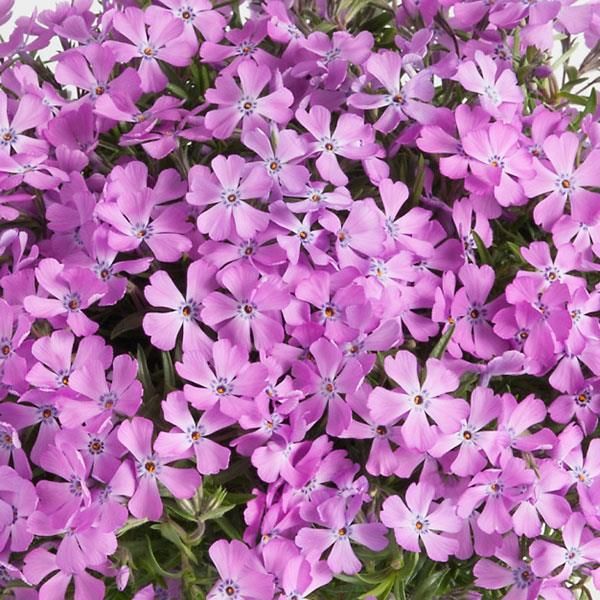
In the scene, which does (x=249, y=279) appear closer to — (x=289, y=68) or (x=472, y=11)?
(x=289, y=68)

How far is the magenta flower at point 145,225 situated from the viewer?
40.0 inches

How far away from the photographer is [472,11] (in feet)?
3.89

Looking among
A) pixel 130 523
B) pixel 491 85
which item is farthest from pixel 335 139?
pixel 130 523

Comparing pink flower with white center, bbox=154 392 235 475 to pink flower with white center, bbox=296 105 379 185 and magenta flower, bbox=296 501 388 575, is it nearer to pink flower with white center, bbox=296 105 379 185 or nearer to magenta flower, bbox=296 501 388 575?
magenta flower, bbox=296 501 388 575

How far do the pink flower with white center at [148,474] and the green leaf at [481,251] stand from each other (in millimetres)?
325

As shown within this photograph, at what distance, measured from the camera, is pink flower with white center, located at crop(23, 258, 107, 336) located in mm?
989

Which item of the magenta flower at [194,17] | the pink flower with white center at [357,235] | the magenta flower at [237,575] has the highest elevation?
the magenta flower at [194,17]

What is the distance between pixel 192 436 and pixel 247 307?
0.11m

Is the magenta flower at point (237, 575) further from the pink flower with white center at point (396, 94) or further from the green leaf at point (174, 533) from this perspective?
the pink flower with white center at point (396, 94)

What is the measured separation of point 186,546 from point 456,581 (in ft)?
0.94

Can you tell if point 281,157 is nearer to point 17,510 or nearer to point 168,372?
point 168,372

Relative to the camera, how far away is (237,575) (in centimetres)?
98

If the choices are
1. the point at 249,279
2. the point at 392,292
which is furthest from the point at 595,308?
the point at 249,279

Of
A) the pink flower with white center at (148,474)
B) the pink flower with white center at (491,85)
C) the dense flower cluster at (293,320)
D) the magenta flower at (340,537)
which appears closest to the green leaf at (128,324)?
the dense flower cluster at (293,320)
